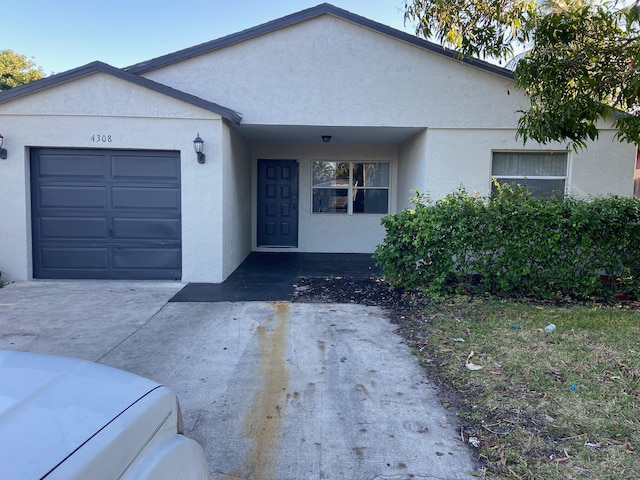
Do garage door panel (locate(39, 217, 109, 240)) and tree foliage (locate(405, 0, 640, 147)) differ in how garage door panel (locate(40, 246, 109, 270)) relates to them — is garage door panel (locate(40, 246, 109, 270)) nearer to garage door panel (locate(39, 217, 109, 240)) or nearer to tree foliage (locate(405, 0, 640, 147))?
garage door panel (locate(39, 217, 109, 240))

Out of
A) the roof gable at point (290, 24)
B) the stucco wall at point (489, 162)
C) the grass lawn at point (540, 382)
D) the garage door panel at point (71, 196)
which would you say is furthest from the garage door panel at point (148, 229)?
the stucco wall at point (489, 162)

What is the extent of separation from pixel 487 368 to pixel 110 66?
7309mm

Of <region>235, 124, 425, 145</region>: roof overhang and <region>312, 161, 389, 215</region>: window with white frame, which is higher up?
<region>235, 124, 425, 145</region>: roof overhang

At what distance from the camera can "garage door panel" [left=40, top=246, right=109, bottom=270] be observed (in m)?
8.19

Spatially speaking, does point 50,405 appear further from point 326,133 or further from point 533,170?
point 533,170

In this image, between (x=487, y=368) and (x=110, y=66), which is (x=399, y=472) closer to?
(x=487, y=368)

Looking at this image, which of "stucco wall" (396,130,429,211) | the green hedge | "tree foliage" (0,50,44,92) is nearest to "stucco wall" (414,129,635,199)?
"stucco wall" (396,130,429,211)

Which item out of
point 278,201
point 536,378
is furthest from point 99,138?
point 536,378

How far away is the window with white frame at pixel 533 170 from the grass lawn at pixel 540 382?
3.16m

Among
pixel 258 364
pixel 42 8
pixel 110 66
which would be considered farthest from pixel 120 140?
pixel 42 8

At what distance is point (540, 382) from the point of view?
399cm

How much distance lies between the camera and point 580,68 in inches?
218

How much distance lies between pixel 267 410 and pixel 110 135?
20.5 ft

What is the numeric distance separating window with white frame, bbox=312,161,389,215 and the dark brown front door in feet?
1.96
